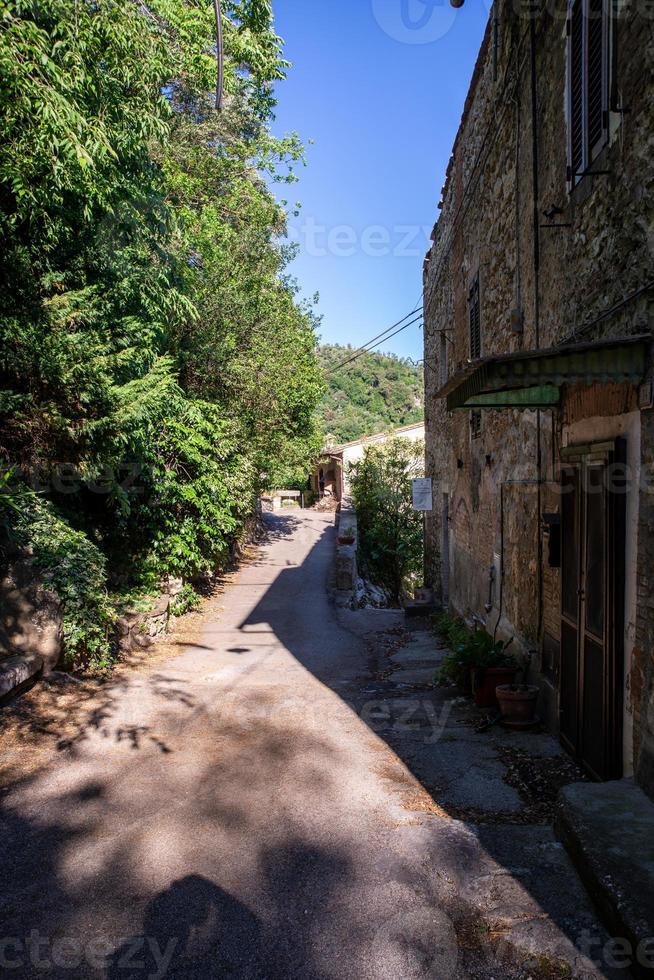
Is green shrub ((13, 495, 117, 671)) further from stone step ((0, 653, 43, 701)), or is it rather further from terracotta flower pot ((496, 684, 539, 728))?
terracotta flower pot ((496, 684, 539, 728))

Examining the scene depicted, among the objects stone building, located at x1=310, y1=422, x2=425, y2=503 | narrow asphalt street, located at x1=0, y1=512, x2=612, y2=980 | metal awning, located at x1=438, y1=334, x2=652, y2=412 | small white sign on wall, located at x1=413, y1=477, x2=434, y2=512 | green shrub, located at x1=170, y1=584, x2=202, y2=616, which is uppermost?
stone building, located at x1=310, y1=422, x2=425, y2=503

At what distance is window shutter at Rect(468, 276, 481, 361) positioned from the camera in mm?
9094

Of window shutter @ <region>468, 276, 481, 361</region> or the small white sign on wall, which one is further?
the small white sign on wall

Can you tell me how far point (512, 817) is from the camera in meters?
4.11

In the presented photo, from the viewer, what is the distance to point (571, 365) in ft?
11.7

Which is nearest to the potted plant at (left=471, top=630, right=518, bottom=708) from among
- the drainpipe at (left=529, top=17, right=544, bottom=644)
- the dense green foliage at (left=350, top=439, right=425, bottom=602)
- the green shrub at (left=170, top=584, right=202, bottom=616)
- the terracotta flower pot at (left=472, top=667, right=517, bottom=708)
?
the terracotta flower pot at (left=472, top=667, right=517, bottom=708)

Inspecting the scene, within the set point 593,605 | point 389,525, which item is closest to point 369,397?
point 389,525

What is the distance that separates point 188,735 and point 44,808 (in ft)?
5.30

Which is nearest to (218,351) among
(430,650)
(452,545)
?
(452,545)

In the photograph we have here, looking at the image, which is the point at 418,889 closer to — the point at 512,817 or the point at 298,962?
the point at 298,962

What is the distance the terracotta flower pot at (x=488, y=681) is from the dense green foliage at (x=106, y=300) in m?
4.17

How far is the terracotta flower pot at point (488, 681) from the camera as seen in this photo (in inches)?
247

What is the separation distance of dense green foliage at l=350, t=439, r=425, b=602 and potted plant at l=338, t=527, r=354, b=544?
1.04 meters

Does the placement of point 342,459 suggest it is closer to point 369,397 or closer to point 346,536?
point 346,536
